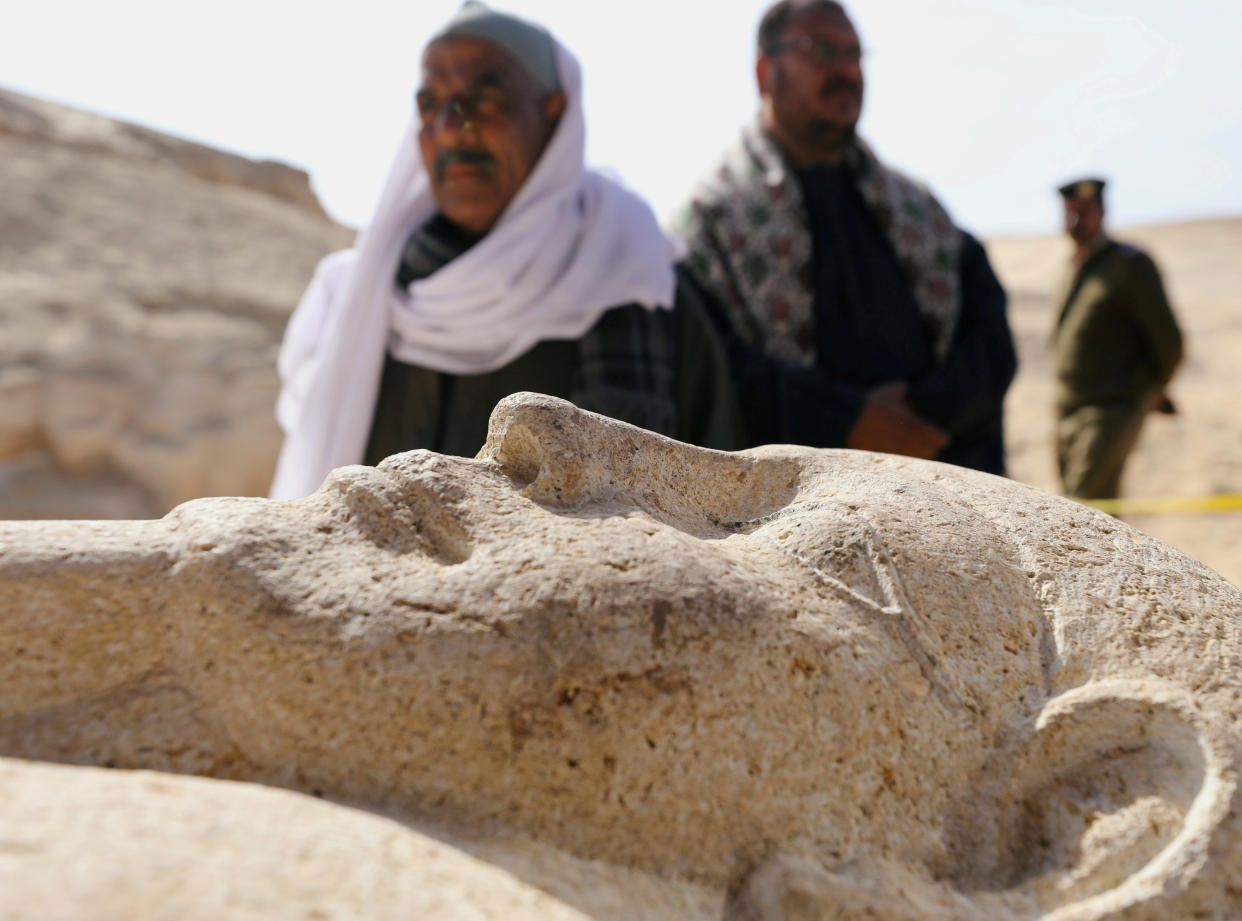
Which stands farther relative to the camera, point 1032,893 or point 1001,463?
point 1001,463

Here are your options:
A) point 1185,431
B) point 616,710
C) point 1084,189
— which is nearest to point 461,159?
point 616,710

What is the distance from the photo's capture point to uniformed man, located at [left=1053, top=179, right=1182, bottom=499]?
4879mm

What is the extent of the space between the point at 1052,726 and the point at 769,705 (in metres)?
0.30

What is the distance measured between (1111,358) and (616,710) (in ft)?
15.3

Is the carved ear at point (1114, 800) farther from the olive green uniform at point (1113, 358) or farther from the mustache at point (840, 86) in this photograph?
the olive green uniform at point (1113, 358)

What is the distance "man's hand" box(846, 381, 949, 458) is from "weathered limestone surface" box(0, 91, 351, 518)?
283 cm

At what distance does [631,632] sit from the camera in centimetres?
97

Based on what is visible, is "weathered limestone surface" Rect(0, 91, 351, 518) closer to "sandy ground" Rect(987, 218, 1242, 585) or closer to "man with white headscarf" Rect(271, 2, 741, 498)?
"man with white headscarf" Rect(271, 2, 741, 498)

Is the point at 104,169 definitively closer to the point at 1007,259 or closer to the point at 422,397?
the point at 422,397

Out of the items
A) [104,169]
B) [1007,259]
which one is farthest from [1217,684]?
[1007,259]

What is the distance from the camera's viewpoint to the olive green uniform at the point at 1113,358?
4871 millimetres

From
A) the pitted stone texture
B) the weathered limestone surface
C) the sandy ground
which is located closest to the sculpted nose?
the pitted stone texture

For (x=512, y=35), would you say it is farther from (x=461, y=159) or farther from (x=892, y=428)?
(x=892, y=428)

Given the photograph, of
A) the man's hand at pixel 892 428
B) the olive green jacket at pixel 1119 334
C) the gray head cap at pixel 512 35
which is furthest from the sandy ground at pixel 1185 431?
the gray head cap at pixel 512 35
